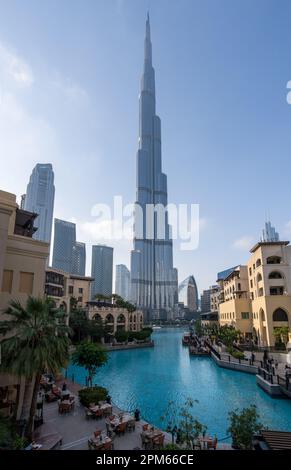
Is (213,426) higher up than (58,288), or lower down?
lower down

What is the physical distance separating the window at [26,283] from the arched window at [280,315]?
1561 inches

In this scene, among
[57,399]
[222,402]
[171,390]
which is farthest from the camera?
[171,390]

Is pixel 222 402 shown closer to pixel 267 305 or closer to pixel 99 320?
pixel 267 305

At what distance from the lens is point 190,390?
88.3ft

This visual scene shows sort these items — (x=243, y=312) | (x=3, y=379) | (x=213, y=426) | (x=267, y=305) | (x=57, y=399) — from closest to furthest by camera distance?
(x=3, y=379)
(x=213, y=426)
(x=57, y=399)
(x=267, y=305)
(x=243, y=312)

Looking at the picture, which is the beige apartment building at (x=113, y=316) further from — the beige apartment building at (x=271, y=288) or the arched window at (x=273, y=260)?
the arched window at (x=273, y=260)

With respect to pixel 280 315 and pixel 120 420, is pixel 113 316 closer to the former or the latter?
pixel 280 315

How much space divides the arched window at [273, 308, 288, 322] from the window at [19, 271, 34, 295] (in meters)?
39.7

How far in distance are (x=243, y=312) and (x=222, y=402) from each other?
33.6 m

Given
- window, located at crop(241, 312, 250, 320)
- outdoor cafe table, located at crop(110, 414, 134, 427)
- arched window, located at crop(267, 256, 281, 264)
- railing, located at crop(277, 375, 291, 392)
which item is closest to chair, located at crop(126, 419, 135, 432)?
outdoor cafe table, located at crop(110, 414, 134, 427)

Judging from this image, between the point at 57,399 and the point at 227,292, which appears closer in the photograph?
the point at 57,399

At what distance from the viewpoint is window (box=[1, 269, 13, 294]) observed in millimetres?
16219

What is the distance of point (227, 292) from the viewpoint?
217 feet
